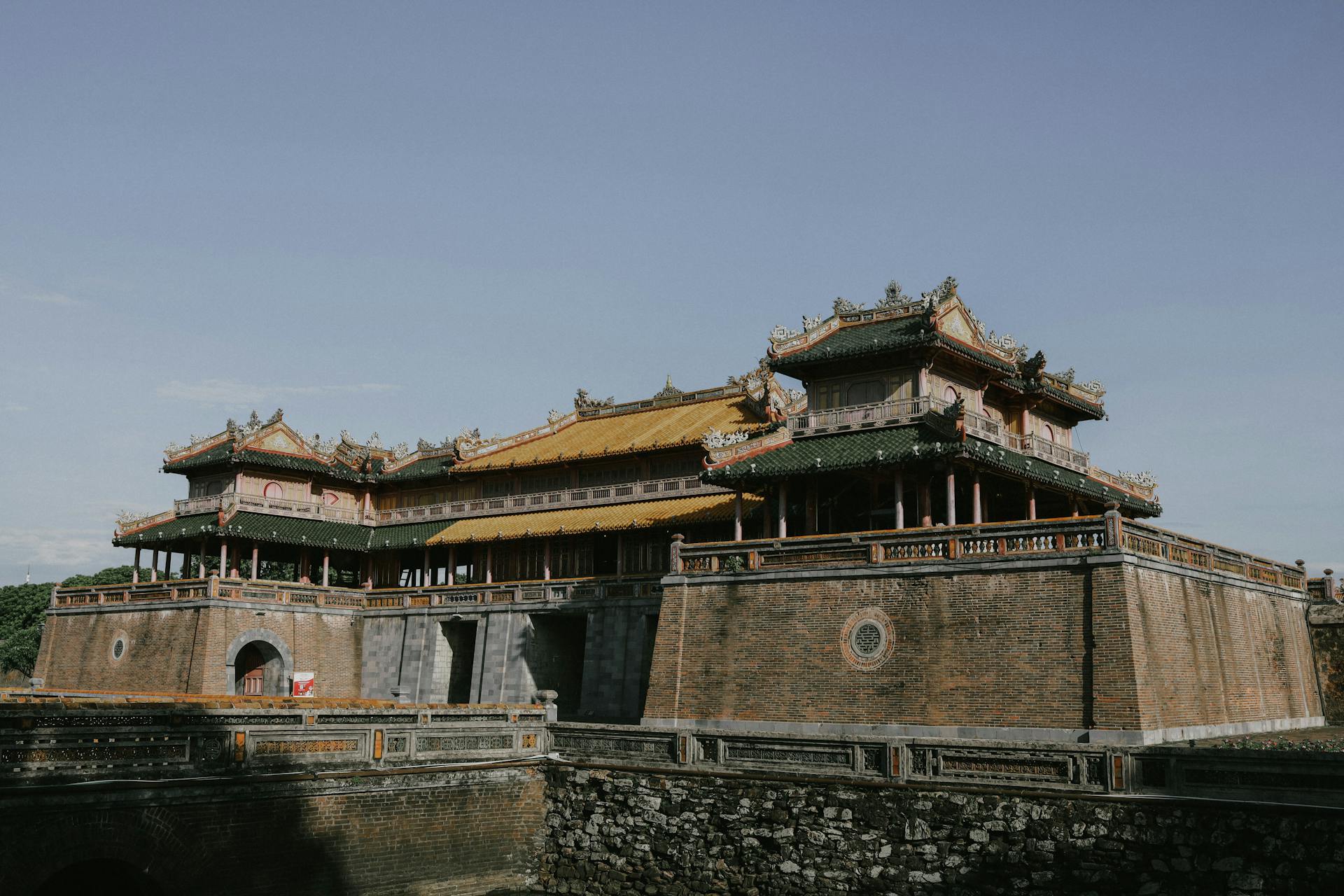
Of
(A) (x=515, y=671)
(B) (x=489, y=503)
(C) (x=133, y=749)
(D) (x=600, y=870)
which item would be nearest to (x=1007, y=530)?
(D) (x=600, y=870)

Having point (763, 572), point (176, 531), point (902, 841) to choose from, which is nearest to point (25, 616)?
point (176, 531)

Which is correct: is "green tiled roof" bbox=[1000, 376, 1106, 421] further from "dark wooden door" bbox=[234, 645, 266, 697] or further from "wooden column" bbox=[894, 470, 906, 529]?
"dark wooden door" bbox=[234, 645, 266, 697]

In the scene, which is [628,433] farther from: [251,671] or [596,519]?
[251,671]

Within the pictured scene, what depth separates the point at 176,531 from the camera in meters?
48.0

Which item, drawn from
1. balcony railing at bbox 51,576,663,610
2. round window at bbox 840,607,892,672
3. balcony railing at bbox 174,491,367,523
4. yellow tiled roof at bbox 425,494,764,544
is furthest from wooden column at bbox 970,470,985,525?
balcony railing at bbox 174,491,367,523

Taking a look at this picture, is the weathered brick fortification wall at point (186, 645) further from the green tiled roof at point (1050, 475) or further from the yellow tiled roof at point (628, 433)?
the green tiled roof at point (1050, 475)

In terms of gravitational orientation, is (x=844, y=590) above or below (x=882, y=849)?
above

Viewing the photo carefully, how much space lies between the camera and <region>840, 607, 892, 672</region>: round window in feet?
89.9

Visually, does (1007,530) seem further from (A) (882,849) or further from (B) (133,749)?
(B) (133,749)

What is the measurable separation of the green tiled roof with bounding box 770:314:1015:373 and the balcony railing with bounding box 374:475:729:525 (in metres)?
6.55

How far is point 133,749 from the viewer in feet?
62.4

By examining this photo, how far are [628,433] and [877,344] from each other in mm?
14394

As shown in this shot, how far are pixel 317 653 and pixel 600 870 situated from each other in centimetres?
2380

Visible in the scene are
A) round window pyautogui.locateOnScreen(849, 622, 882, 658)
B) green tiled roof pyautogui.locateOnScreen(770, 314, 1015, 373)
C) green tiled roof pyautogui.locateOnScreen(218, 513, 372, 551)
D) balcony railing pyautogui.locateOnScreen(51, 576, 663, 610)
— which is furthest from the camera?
green tiled roof pyautogui.locateOnScreen(218, 513, 372, 551)
